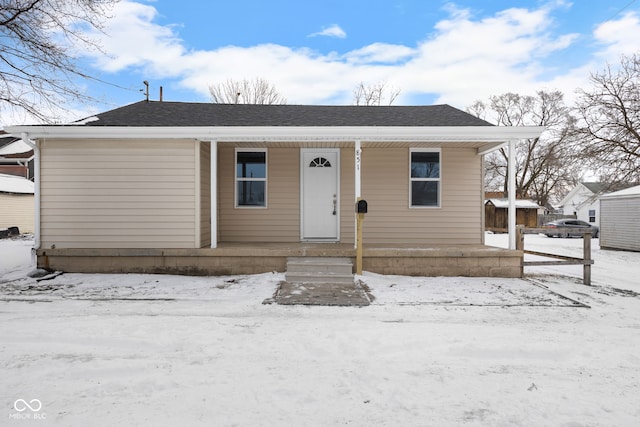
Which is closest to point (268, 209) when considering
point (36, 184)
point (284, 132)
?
point (284, 132)

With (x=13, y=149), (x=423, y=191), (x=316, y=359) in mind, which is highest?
(x=13, y=149)

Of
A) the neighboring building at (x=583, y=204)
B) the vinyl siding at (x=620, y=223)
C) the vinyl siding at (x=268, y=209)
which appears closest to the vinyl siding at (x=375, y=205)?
the vinyl siding at (x=268, y=209)

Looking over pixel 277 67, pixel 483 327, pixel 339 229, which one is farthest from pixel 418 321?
pixel 277 67

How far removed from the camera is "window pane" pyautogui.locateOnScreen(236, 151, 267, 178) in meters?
8.34

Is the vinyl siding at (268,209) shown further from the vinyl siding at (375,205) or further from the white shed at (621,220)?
the white shed at (621,220)

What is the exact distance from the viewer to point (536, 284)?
255 inches

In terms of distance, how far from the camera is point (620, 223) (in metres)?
13.4

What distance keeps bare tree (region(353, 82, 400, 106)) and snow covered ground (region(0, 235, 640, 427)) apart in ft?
71.2

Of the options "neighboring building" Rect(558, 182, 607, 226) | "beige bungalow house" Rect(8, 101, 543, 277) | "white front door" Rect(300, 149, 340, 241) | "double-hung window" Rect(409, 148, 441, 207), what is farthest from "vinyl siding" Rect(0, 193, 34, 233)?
"neighboring building" Rect(558, 182, 607, 226)

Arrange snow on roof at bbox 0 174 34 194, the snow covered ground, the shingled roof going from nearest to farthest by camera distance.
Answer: the snow covered ground, the shingled roof, snow on roof at bbox 0 174 34 194

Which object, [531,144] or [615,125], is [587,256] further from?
[531,144]

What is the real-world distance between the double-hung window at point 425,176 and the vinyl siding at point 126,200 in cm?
471

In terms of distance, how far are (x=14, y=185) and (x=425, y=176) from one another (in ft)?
69.2

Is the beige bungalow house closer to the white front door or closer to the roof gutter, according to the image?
the roof gutter
